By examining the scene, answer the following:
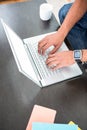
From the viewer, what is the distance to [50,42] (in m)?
1.06

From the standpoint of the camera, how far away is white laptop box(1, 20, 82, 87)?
36.3 inches

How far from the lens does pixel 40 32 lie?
44.2 inches

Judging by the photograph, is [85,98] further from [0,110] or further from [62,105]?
[0,110]

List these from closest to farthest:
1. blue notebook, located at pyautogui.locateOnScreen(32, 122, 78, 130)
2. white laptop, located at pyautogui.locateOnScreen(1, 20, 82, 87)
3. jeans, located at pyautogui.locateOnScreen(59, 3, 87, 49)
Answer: blue notebook, located at pyautogui.locateOnScreen(32, 122, 78, 130) < white laptop, located at pyautogui.locateOnScreen(1, 20, 82, 87) < jeans, located at pyautogui.locateOnScreen(59, 3, 87, 49)

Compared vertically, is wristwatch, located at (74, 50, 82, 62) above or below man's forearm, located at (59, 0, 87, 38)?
below

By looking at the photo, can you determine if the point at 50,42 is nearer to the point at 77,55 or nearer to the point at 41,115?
the point at 77,55

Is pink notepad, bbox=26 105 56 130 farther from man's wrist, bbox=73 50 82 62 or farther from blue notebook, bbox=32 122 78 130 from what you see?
man's wrist, bbox=73 50 82 62

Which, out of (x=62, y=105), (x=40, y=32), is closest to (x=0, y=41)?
(x=40, y=32)

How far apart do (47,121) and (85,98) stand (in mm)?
194

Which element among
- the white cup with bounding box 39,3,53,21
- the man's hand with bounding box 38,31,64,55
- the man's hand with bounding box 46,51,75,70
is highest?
the white cup with bounding box 39,3,53,21

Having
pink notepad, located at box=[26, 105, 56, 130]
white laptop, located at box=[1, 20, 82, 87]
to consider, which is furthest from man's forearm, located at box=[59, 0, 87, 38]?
pink notepad, located at box=[26, 105, 56, 130]

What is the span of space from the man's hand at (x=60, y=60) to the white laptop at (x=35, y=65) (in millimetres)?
20

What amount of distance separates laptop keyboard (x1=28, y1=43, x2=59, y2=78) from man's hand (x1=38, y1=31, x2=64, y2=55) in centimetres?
2

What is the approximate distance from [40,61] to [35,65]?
0.04m
